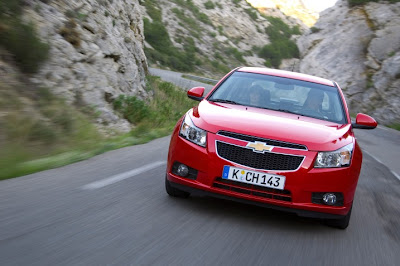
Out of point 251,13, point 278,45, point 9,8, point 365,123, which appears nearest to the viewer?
point 365,123

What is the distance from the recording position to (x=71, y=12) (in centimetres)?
1252

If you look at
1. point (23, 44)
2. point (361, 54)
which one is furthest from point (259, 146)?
point (361, 54)

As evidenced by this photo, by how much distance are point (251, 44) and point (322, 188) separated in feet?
200

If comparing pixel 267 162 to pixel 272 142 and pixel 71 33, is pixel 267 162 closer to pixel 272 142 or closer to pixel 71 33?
pixel 272 142

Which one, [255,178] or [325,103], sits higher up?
[325,103]

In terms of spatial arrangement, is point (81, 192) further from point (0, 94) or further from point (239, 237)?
point (0, 94)

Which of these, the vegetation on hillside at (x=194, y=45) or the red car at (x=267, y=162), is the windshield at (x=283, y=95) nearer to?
the red car at (x=267, y=162)

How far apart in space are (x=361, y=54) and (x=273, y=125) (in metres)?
35.0

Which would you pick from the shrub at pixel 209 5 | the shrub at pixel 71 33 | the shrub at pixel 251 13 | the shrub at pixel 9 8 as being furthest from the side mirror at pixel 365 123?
the shrub at pixel 251 13

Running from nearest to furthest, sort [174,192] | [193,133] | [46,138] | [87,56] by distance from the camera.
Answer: [193,133] < [174,192] < [46,138] < [87,56]

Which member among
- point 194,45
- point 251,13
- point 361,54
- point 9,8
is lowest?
point 194,45

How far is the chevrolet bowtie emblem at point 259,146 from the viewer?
4.84m

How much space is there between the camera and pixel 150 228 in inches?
174

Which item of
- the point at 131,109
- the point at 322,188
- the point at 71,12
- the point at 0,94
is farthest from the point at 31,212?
the point at 71,12
